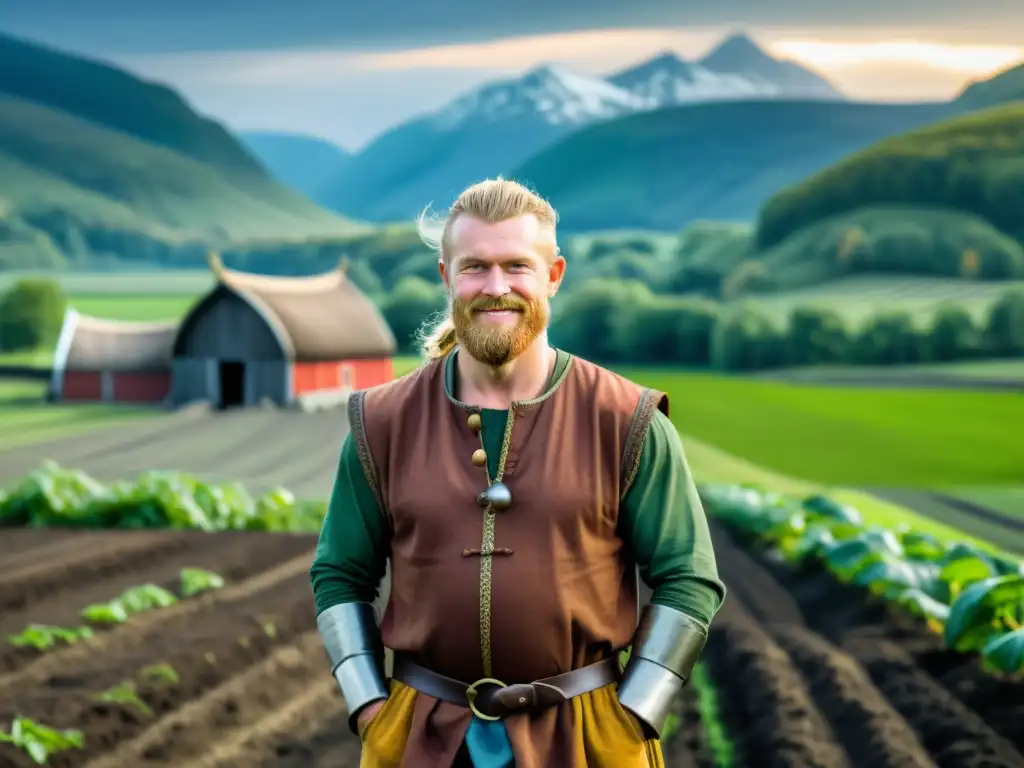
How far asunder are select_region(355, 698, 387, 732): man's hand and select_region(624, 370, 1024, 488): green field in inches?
501

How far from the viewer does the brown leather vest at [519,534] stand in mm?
2211

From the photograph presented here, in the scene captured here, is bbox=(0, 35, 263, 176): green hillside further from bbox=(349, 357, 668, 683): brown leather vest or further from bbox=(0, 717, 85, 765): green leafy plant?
bbox=(349, 357, 668, 683): brown leather vest

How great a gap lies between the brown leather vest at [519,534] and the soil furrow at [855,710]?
2768 mm

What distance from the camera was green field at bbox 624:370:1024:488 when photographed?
14.9 meters

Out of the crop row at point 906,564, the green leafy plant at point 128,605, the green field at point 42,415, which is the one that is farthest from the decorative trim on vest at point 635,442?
the green field at point 42,415

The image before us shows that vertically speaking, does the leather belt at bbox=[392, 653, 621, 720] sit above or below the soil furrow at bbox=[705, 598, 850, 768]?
above

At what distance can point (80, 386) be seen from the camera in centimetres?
1722

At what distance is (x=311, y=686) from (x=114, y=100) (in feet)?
51.1

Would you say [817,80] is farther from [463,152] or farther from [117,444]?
[117,444]

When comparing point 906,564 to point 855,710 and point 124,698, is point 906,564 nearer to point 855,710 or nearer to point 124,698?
point 855,710

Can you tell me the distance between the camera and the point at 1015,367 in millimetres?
16516

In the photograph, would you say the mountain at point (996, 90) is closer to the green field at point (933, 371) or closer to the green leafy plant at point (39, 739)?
the green field at point (933, 371)

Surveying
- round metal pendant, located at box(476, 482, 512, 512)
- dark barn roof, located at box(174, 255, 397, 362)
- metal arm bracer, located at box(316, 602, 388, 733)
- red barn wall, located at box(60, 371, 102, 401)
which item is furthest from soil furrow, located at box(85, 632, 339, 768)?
→ red barn wall, located at box(60, 371, 102, 401)

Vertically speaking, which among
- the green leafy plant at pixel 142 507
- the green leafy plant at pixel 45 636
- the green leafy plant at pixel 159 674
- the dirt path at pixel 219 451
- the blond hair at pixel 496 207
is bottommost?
the dirt path at pixel 219 451
